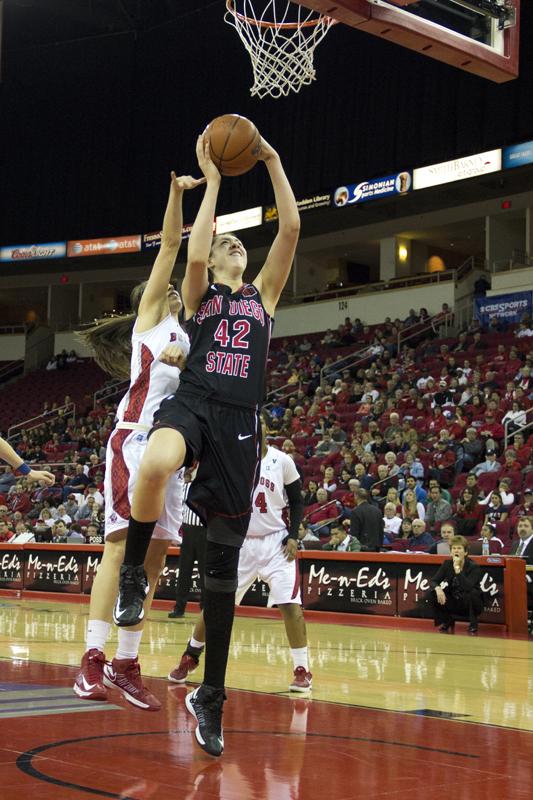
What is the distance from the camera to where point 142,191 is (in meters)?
33.0

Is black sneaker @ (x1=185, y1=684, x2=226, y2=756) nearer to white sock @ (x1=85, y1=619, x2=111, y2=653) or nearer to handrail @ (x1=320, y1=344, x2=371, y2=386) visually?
white sock @ (x1=85, y1=619, x2=111, y2=653)

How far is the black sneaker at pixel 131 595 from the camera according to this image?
4.27 meters

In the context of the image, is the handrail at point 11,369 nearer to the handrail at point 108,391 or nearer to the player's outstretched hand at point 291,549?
the handrail at point 108,391

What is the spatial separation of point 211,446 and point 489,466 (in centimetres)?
1280

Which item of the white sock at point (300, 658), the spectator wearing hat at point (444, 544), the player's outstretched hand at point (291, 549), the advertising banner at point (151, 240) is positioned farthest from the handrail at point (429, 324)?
the white sock at point (300, 658)

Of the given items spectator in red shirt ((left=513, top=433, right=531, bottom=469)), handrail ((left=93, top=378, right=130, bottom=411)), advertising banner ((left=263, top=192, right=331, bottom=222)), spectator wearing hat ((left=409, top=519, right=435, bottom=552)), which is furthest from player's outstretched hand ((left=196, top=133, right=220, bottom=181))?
handrail ((left=93, top=378, right=130, bottom=411))

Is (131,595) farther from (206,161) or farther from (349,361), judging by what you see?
(349,361)

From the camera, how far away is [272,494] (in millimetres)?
7367

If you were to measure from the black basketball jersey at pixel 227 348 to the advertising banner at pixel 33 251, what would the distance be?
30.9 meters

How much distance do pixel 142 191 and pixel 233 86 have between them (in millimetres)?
5002

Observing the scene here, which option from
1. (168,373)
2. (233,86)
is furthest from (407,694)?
(233,86)

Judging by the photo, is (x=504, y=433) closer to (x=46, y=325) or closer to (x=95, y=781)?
(x=95, y=781)

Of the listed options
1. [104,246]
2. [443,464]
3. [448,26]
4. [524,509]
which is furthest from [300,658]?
[104,246]

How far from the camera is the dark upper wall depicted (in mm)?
25484
